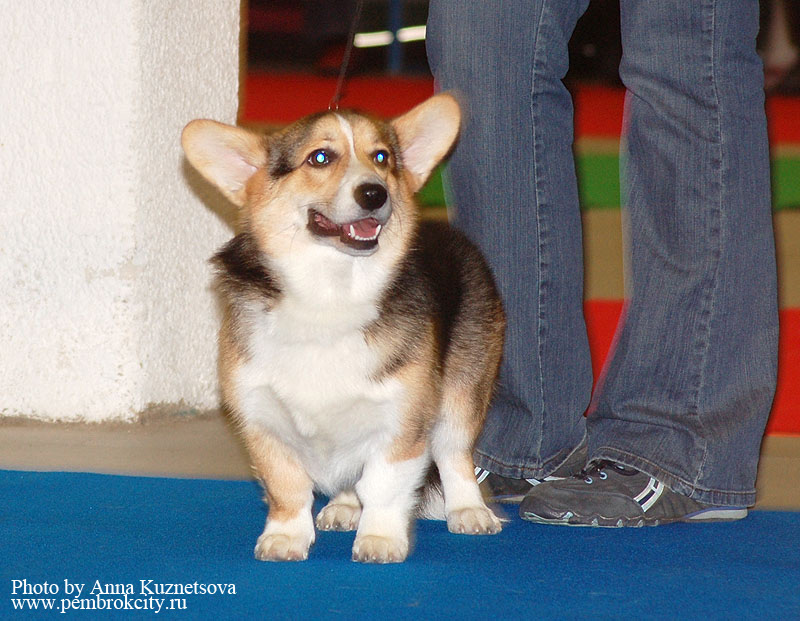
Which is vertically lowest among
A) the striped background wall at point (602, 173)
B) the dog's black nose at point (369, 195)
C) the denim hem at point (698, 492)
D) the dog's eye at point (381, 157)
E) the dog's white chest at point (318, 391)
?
the striped background wall at point (602, 173)

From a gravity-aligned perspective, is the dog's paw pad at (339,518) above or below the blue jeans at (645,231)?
below

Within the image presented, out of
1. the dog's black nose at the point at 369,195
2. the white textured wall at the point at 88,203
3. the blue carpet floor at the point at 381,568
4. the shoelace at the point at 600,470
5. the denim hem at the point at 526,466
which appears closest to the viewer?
the blue carpet floor at the point at 381,568

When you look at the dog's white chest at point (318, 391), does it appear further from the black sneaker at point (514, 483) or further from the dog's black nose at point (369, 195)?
the black sneaker at point (514, 483)

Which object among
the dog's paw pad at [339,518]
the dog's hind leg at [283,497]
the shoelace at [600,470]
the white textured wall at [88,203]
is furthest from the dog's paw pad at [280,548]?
the white textured wall at [88,203]

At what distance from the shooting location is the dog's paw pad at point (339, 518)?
6.94ft

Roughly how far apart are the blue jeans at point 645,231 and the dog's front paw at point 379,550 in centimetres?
56

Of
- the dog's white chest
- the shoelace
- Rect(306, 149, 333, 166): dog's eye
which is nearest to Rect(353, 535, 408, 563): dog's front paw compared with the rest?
the dog's white chest

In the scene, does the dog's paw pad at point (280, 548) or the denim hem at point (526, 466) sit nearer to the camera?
the dog's paw pad at point (280, 548)

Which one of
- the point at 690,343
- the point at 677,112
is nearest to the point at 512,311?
the point at 690,343

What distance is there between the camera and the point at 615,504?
2.03 meters

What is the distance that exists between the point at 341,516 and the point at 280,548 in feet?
1.22

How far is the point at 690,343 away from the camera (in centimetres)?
206

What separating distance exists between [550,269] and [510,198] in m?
0.17

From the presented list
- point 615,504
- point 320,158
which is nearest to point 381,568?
point 615,504
